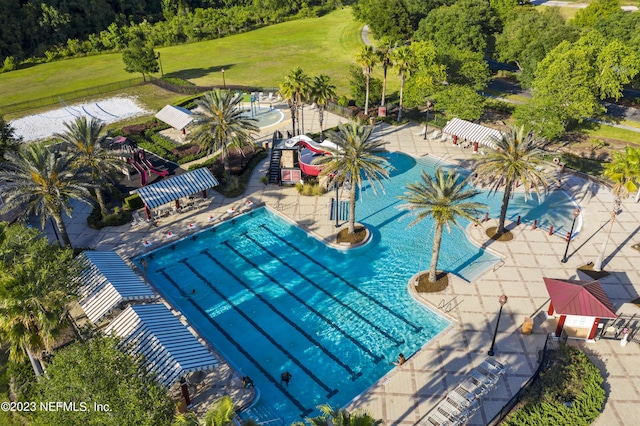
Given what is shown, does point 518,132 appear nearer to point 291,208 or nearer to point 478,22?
point 291,208

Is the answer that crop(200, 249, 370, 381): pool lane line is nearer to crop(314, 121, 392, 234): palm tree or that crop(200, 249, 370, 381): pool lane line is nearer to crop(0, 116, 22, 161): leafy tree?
crop(314, 121, 392, 234): palm tree

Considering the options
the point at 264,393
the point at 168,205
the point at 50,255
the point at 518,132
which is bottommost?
the point at 264,393

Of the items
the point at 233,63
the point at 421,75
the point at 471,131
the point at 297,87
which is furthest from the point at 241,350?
the point at 233,63

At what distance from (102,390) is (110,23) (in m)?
112

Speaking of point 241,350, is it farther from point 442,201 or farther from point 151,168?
point 151,168

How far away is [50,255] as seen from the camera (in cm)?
2633

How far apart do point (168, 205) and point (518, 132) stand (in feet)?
96.7

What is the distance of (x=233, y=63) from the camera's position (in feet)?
290

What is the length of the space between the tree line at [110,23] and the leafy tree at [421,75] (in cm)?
5595

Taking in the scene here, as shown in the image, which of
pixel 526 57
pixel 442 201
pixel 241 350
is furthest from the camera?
pixel 526 57

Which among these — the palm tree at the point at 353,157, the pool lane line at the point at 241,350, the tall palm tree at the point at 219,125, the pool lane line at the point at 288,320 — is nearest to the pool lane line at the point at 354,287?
the pool lane line at the point at 288,320

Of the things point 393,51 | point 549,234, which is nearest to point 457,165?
point 549,234

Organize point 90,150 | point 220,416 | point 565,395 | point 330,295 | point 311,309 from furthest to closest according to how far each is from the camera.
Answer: point 90,150 < point 330,295 < point 311,309 < point 565,395 < point 220,416

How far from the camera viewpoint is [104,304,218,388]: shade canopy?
24.4m
